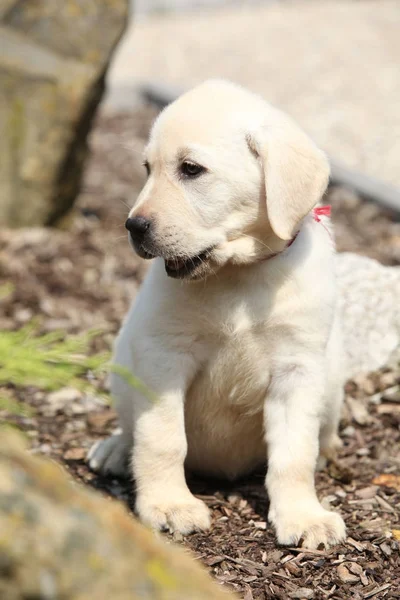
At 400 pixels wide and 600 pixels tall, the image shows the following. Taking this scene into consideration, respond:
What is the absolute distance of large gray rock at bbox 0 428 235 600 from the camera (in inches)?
60.6

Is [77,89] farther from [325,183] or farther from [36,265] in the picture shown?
[325,183]

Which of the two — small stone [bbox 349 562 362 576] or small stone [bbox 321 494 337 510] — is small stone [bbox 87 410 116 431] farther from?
small stone [bbox 349 562 362 576]

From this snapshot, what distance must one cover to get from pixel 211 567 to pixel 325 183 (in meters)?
1.46

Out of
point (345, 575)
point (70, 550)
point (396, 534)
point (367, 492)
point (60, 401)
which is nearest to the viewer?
point (70, 550)

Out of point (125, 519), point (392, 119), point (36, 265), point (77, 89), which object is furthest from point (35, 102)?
point (125, 519)

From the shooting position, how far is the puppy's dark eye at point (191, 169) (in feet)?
11.4

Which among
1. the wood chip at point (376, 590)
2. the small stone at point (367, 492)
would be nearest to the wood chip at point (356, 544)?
the wood chip at point (376, 590)

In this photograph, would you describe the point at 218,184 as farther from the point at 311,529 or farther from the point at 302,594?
the point at 302,594

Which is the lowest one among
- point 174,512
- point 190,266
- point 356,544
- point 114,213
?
point 114,213

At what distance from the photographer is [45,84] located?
7168mm

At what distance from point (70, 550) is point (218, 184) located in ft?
6.99

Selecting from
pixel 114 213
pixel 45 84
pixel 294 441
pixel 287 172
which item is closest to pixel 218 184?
pixel 287 172

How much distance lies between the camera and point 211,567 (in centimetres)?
337

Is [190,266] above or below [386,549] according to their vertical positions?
above
